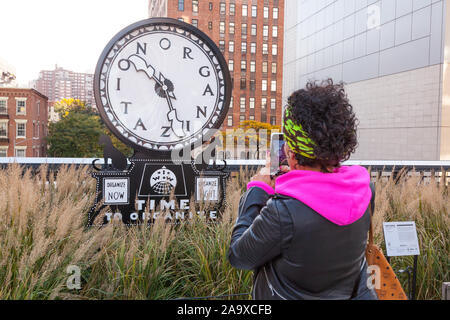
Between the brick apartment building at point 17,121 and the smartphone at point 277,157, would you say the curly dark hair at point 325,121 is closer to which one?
the smartphone at point 277,157

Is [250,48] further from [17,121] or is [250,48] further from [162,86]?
[162,86]

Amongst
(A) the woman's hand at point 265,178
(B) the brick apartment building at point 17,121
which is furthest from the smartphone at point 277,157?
(B) the brick apartment building at point 17,121

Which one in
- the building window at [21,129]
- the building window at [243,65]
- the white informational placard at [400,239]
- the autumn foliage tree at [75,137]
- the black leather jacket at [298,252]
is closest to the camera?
the black leather jacket at [298,252]

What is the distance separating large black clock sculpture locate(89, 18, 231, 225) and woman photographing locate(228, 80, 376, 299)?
2.48 m

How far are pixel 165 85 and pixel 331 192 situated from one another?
3.08 meters

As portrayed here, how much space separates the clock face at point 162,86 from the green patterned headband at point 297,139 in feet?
9.15

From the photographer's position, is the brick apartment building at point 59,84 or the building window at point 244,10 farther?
the brick apartment building at point 59,84

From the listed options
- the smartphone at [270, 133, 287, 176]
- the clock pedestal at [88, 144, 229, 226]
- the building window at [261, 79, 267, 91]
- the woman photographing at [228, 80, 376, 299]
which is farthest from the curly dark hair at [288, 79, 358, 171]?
the building window at [261, 79, 267, 91]

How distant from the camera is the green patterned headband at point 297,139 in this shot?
1599mm

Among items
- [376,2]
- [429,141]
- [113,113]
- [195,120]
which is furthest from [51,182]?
[376,2]

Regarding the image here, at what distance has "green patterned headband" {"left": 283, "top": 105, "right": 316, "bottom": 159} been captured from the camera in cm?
160

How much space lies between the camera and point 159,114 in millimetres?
4301

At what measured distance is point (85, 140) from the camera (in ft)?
165

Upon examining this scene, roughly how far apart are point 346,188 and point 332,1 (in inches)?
1032
